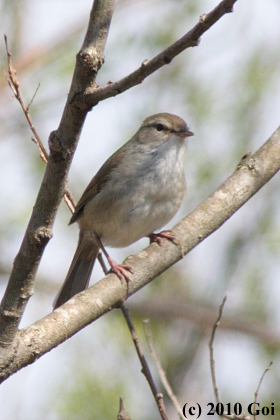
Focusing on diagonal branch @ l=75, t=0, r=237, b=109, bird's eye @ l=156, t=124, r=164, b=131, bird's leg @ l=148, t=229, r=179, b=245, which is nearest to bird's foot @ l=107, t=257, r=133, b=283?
bird's leg @ l=148, t=229, r=179, b=245

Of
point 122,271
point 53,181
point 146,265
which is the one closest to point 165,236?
point 146,265

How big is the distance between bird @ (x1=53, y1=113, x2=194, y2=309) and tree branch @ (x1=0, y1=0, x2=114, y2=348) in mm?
1992

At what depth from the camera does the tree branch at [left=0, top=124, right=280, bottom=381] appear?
263 cm

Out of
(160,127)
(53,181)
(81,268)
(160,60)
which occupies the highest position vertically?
(160,127)

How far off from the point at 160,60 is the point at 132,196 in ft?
8.31

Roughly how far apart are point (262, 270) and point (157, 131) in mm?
3850

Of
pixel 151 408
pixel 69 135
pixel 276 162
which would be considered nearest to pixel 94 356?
pixel 151 408

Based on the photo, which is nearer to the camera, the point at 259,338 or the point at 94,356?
the point at 259,338

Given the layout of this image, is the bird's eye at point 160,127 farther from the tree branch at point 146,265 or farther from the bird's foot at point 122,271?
the bird's foot at point 122,271

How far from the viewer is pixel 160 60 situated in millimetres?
2295

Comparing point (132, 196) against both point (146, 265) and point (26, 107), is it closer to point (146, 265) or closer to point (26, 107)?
point (146, 265)

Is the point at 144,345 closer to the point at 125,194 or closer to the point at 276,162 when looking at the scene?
the point at 125,194

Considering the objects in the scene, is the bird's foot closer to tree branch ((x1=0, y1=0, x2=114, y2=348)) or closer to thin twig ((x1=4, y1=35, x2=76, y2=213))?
thin twig ((x1=4, y1=35, x2=76, y2=213))

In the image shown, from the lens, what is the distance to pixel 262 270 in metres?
8.31
